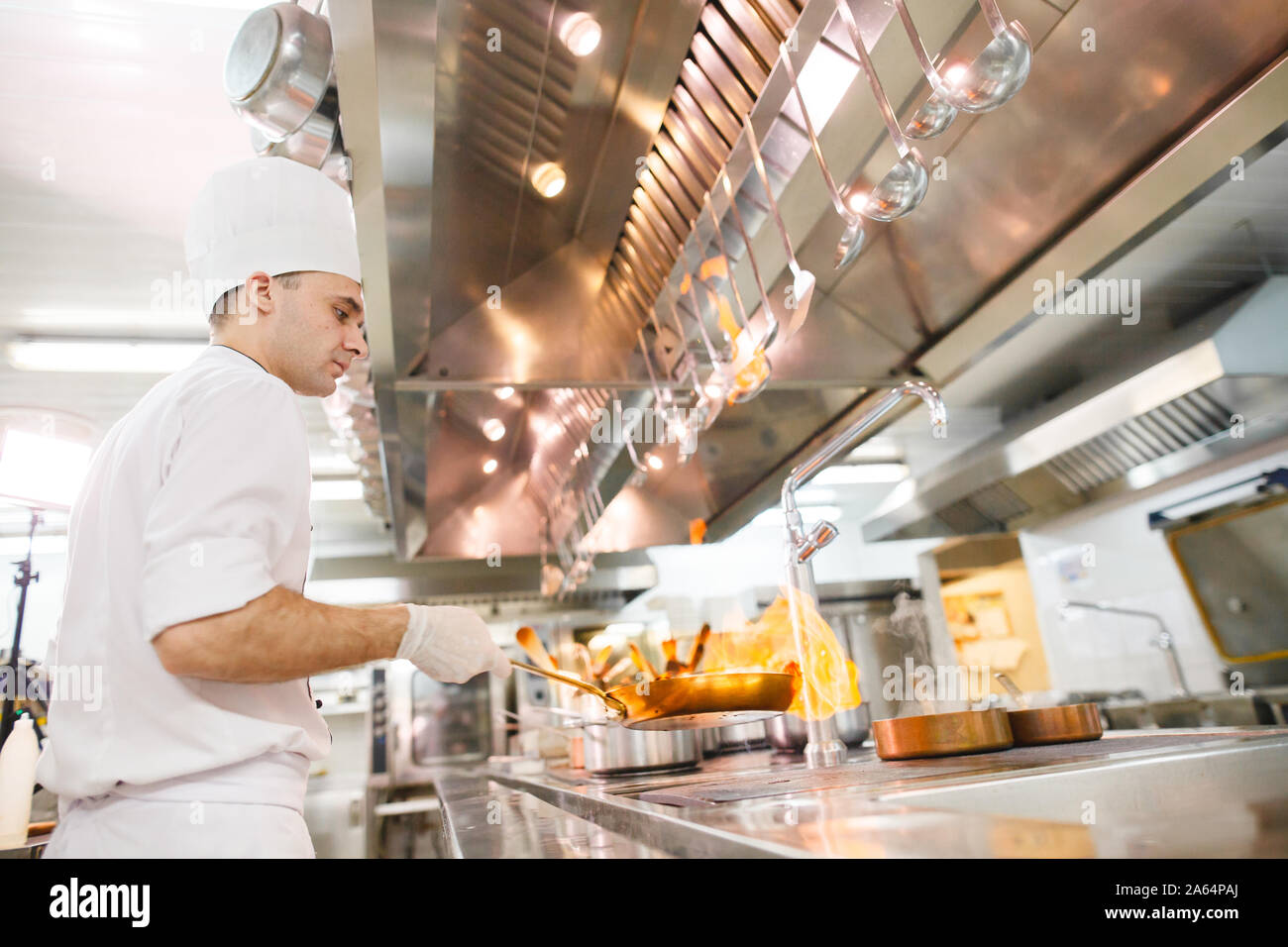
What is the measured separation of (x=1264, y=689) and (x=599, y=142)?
12.3 ft

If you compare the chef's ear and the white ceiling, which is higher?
the white ceiling

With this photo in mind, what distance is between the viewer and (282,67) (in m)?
1.24

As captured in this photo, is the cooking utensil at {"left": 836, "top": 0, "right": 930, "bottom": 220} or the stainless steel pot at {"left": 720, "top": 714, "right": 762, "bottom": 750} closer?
the cooking utensil at {"left": 836, "top": 0, "right": 930, "bottom": 220}

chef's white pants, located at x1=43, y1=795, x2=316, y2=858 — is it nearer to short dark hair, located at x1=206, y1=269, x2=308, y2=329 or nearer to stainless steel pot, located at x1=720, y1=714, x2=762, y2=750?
short dark hair, located at x1=206, y1=269, x2=308, y2=329

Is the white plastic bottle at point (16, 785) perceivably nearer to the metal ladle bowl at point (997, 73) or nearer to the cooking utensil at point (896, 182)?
the cooking utensil at point (896, 182)

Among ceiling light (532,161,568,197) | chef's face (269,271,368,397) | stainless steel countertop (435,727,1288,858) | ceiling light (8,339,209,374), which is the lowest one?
stainless steel countertop (435,727,1288,858)

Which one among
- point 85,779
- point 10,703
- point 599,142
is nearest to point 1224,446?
point 599,142

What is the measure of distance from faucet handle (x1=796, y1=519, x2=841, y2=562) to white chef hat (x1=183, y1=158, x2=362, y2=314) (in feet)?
2.94

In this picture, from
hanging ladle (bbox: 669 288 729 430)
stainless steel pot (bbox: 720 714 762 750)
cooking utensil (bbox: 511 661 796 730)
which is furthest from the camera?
stainless steel pot (bbox: 720 714 762 750)

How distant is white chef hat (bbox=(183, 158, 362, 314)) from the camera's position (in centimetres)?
106

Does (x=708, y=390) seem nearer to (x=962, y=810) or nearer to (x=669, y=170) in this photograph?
(x=669, y=170)

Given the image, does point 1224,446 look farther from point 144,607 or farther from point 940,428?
point 144,607

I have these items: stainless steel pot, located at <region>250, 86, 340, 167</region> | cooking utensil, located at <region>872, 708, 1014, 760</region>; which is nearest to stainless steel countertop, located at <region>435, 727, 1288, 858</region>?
cooking utensil, located at <region>872, 708, 1014, 760</region>

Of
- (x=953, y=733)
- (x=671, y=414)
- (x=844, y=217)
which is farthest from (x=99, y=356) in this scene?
(x=953, y=733)
